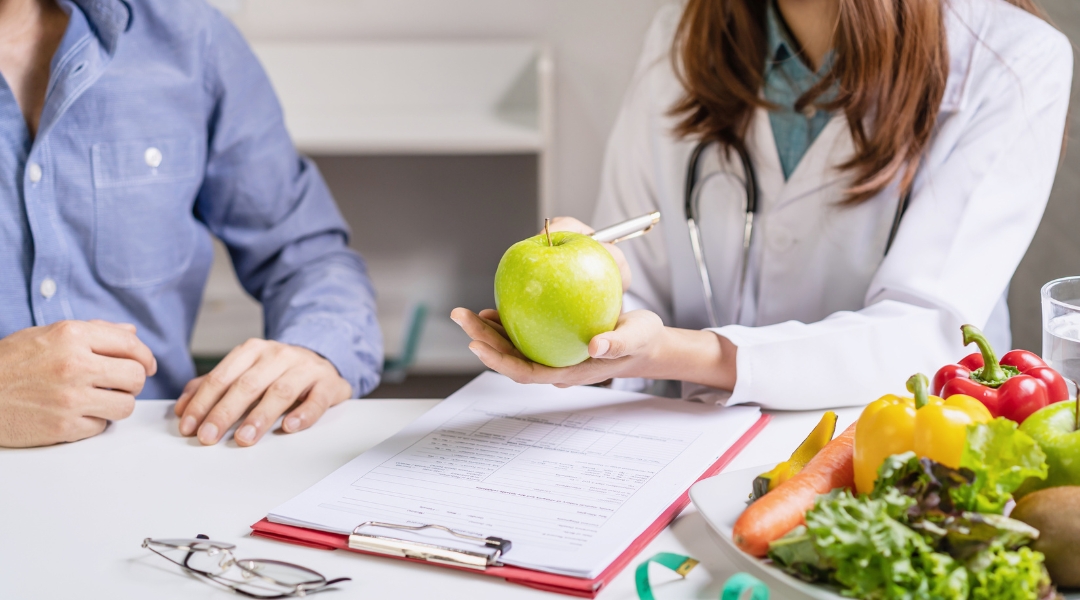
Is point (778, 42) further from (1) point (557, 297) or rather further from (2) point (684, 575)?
(2) point (684, 575)

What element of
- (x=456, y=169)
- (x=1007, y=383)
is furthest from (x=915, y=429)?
(x=456, y=169)

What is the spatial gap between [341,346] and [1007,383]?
707 millimetres

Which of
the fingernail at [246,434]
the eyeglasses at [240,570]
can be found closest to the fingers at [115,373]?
the fingernail at [246,434]

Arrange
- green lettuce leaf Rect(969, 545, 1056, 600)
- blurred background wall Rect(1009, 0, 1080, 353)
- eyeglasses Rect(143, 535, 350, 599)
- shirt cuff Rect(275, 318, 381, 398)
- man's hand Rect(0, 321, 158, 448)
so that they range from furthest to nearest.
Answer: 1. blurred background wall Rect(1009, 0, 1080, 353)
2. shirt cuff Rect(275, 318, 381, 398)
3. man's hand Rect(0, 321, 158, 448)
4. eyeglasses Rect(143, 535, 350, 599)
5. green lettuce leaf Rect(969, 545, 1056, 600)

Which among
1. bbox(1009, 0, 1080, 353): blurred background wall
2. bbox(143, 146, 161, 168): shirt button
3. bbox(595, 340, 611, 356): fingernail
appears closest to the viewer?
bbox(595, 340, 611, 356): fingernail

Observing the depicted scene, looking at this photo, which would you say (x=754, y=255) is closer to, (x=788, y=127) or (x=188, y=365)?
(x=788, y=127)

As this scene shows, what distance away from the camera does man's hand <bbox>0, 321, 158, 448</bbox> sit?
2.71ft

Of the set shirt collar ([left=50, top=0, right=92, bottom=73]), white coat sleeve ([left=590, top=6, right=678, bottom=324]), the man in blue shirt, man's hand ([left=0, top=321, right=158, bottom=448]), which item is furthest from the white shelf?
man's hand ([left=0, top=321, right=158, bottom=448])

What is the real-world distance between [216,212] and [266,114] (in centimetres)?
16

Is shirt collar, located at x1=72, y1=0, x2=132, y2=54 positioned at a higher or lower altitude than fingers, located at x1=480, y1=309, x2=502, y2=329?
higher

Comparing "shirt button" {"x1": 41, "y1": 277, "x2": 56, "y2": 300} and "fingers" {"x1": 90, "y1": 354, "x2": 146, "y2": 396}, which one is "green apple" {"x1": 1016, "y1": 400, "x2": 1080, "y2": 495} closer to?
"fingers" {"x1": 90, "y1": 354, "x2": 146, "y2": 396}

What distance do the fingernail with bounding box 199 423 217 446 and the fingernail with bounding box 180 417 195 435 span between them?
0.03 metres

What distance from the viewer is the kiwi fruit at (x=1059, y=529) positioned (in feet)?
1.68

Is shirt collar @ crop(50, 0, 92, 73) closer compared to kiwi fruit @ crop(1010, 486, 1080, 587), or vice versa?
kiwi fruit @ crop(1010, 486, 1080, 587)
